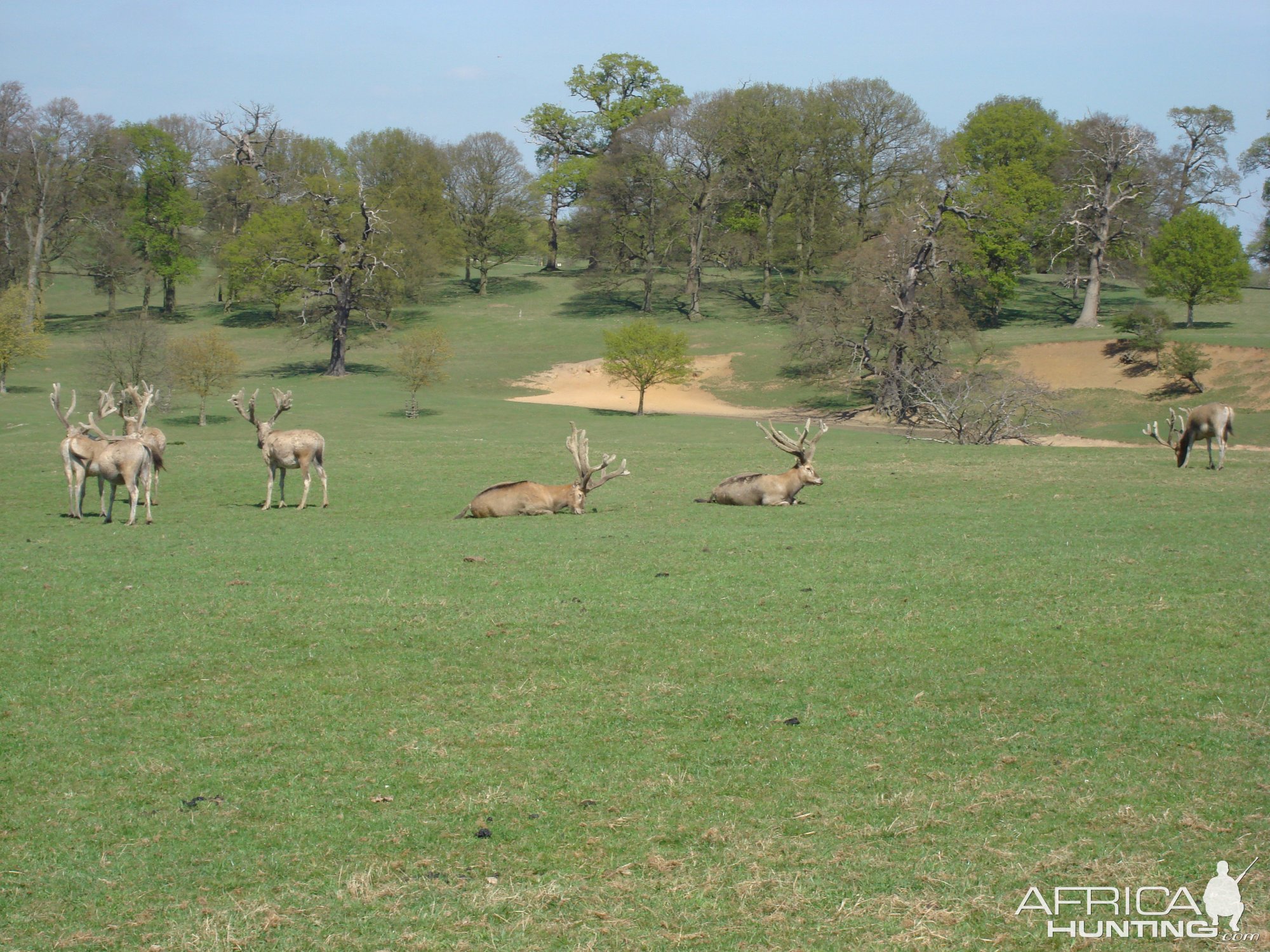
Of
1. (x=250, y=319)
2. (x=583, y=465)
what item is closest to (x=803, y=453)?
(x=583, y=465)

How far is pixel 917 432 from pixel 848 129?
4326cm

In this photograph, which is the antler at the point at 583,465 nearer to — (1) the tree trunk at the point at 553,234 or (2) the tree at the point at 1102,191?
(2) the tree at the point at 1102,191

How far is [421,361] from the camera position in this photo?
5006 centimetres

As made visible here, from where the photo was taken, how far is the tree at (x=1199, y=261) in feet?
194

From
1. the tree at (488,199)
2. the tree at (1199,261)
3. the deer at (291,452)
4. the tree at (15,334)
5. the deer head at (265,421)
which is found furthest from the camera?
the tree at (488,199)

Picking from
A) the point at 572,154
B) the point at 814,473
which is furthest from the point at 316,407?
the point at 572,154

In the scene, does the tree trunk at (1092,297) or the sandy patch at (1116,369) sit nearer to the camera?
the sandy patch at (1116,369)

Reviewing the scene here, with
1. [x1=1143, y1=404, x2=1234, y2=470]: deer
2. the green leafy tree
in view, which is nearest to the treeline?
the green leafy tree

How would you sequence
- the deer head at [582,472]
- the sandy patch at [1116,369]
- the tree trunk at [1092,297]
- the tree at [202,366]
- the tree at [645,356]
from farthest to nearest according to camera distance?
the tree trunk at [1092,297] → the tree at [645,356] → the sandy patch at [1116,369] → the tree at [202,366] → the deer head at [582,472]

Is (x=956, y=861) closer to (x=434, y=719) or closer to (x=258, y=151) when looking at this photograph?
(x=434, y=719)

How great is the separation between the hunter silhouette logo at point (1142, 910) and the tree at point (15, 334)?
55.4 m

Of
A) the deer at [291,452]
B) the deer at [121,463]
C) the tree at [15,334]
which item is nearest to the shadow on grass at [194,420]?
the tree at [15,334]

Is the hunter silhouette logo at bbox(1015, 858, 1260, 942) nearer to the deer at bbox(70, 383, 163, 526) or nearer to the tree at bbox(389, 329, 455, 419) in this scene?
the deer at bbox(70, 383, 163, 526)

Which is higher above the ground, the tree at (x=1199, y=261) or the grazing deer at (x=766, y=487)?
the tree at (x=1199, y=261)
